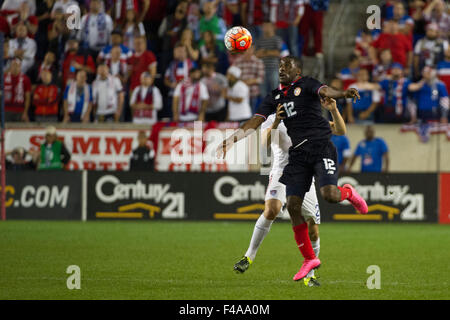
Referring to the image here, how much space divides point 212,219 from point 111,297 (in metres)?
11.7

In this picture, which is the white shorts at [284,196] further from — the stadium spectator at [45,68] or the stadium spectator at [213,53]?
the stadium spectator at [45,68]

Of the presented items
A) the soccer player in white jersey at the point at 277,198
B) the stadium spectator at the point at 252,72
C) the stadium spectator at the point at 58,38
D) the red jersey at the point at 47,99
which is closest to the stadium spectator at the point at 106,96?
the red jersey at the point at 47,99

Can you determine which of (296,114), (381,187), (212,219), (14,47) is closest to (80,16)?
(14,47)

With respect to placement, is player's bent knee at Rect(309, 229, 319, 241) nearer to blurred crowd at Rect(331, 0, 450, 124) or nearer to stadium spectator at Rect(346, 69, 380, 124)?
blurred crowd at Rect(331, 0, 450, 124)

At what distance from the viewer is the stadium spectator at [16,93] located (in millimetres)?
20828

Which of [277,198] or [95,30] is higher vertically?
[95,30]

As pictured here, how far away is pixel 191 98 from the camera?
20.0 m

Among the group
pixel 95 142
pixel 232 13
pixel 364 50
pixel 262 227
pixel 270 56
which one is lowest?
pixel 262 227

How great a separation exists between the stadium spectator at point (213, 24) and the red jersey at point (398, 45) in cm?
375

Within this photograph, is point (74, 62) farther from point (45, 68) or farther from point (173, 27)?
point (173, 27)

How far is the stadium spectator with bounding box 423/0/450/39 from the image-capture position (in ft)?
68.1

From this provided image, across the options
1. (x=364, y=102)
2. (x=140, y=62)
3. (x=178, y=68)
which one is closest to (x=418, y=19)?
(x=364, y=102)

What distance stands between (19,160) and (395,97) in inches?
338

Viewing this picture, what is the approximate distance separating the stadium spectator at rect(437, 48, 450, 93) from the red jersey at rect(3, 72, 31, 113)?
938 centimetres
